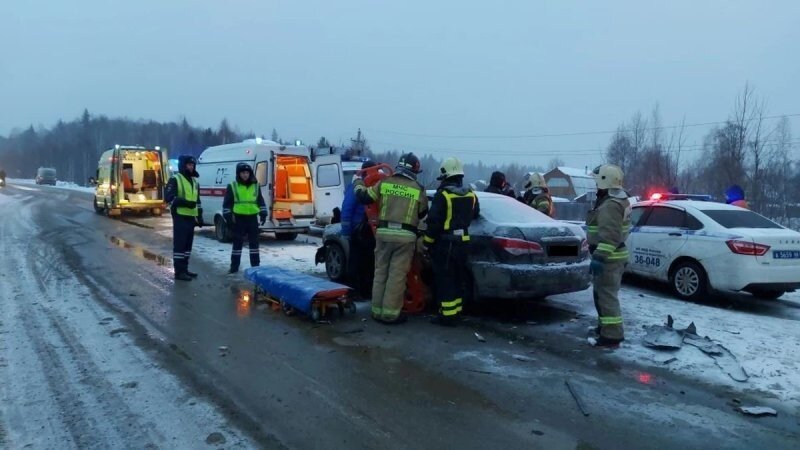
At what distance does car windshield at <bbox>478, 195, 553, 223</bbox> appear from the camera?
6734 millimetres

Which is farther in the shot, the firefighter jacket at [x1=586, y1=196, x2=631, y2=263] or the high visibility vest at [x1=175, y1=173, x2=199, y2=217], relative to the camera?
the high visibility vest at [x1=175, y1=173, x2=199, y2=217]

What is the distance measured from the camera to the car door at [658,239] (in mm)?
8438

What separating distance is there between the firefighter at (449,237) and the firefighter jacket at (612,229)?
55.6 inches

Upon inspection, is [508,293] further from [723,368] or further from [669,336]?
[723,368]

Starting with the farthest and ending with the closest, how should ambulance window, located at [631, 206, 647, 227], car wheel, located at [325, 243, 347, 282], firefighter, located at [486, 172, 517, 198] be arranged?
1. firefighter, located at [486, 172, 517, 198]
2. ambulance window, located at [631, 206, 647, 227]
3. car wheel, located at [325, 243, 347, 282]

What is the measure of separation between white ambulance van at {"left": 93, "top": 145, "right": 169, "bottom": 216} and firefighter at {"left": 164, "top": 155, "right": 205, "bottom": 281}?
12663 millimetres

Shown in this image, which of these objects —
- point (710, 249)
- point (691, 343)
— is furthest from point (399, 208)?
point (710, 249)

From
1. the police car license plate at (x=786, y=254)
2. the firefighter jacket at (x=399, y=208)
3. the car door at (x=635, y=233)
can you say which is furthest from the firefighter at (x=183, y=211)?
the police car license plate at (x=786, y=254)

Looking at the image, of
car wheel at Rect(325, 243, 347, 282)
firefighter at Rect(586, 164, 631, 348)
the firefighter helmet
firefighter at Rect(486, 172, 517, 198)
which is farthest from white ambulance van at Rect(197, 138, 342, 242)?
firefighter at Rect(586, 164, 631, 348)

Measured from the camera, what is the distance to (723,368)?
5051 millimetres

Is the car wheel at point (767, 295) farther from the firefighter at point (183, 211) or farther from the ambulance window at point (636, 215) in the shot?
the firefighter at point (183, 211)

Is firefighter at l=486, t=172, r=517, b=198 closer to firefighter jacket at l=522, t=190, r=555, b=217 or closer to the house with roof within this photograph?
firefighter jacket at l=522, t=190, r=555, b=217

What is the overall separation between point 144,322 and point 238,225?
3.42m

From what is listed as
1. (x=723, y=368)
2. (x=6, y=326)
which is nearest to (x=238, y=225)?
(x=6, y=326)
